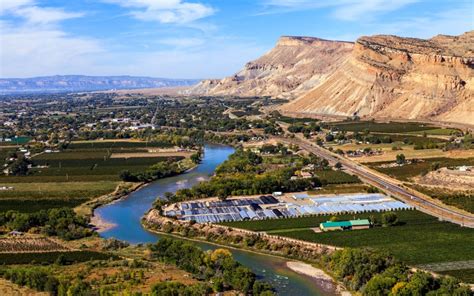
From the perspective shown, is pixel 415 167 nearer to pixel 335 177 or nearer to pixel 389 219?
pixel 335 177

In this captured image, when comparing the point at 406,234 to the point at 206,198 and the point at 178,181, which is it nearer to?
the point at 206,198

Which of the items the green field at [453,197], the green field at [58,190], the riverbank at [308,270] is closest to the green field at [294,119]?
the green field at [58,190]

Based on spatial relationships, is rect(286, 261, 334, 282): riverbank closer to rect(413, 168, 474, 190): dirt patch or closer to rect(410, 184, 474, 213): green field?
rect(410, 184, 474, 213): green field

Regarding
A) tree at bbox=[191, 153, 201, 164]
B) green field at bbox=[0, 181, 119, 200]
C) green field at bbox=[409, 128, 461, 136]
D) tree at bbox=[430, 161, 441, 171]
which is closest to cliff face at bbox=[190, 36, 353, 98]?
green field at bbox=[409, 128, 461, 136]

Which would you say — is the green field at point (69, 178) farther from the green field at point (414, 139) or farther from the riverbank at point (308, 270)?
the green field at point (414, 139)

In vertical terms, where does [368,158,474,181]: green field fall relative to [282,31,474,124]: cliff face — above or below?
below

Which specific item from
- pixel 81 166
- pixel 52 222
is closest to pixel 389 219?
pixel 52 222

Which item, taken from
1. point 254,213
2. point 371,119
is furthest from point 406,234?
point 371,119
